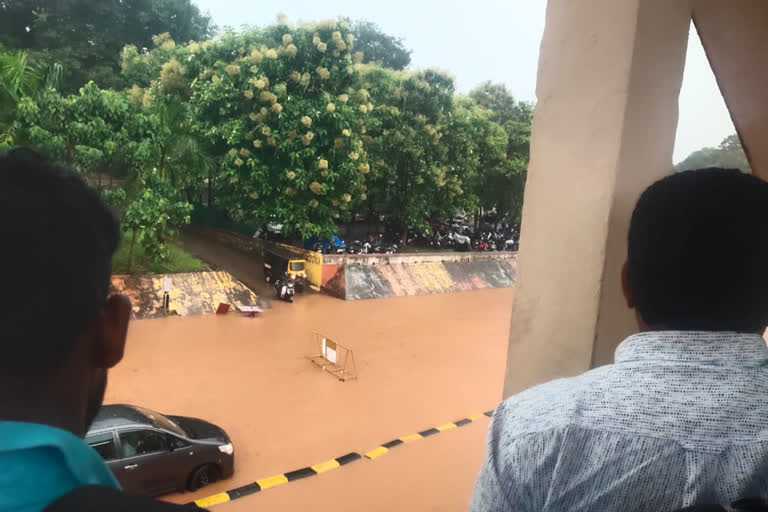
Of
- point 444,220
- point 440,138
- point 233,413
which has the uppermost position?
point 440,138

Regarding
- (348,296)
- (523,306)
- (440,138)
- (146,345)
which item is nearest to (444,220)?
(440,138)

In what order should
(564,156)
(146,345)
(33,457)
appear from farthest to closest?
(146,345) → (564,156) → (33,457)

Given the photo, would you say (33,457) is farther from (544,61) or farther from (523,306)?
(544,61)

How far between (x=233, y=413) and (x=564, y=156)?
530cm

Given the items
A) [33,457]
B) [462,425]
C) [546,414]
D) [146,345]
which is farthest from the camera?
[146,345]

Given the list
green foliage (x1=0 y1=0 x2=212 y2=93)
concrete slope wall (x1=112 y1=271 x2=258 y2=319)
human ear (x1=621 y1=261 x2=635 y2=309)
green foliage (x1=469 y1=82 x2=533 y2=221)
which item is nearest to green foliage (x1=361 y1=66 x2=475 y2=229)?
green foliage (x1=469 y1=82 x2=533 y2=221)

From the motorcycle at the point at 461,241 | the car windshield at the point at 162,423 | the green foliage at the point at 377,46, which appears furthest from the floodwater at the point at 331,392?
the green foliage at the point at 377,46

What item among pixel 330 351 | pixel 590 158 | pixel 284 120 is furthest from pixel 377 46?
pixel 590 158

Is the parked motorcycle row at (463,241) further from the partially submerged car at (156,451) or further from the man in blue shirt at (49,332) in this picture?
the man in blue shirt at (49,332)

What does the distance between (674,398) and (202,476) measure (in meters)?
4.42

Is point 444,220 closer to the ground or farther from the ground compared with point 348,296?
farther from the ground

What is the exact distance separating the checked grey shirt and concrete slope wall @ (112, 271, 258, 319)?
8.79m

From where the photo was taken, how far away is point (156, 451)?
4023 mm

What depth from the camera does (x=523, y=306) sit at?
146 centimetres
